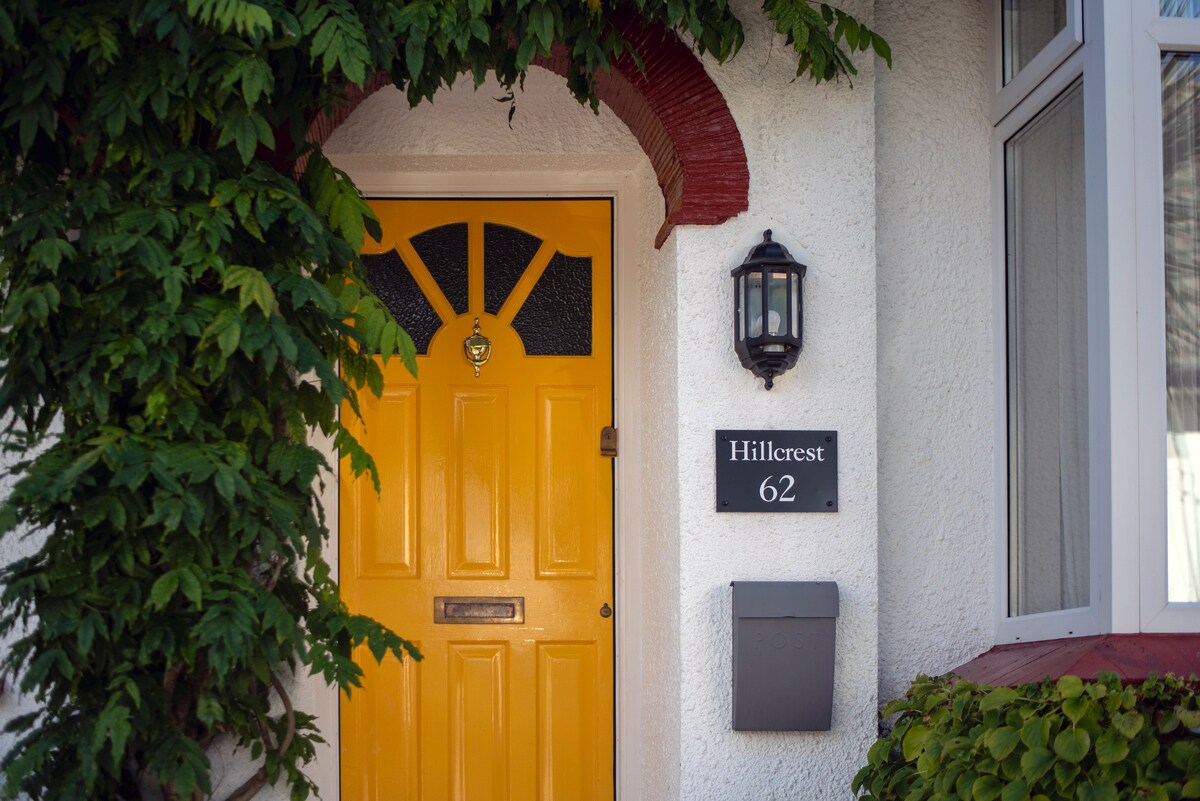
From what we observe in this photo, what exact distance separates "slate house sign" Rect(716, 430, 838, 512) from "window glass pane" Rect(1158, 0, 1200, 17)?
142cm

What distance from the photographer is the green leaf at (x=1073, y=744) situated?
2.56 metres

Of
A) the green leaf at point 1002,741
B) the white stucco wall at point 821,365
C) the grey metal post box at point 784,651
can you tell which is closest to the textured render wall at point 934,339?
the white stucco wall at point 821,365

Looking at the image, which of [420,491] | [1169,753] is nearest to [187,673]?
[420,491]

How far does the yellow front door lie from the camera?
13.0 ft

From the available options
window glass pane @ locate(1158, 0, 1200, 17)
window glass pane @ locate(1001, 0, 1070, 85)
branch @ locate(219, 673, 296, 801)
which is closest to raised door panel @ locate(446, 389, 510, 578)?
branch @ locate(219, 673, 296, 801)

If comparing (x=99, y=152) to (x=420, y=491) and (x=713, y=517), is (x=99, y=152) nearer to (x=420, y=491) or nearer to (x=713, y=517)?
(x=420, y=491)

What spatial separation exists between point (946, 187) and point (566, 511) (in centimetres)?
165

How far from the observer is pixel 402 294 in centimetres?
406

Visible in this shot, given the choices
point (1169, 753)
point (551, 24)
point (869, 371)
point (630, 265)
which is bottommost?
point (1169, 753)

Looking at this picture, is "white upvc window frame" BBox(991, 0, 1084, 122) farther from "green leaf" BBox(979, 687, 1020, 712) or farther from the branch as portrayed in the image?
the branch

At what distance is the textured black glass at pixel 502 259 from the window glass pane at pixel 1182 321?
6.70 feet

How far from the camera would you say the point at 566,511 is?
4.03m

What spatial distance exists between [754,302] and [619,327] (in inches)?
34.9

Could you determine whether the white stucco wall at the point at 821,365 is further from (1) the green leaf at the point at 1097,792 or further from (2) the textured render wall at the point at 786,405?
(1) the green leaf at the point at 1097,792
